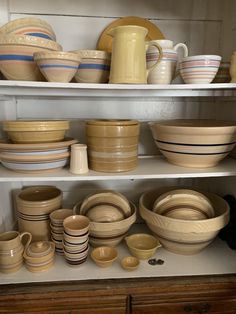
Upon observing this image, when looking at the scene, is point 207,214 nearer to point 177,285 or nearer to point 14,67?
point 177,285

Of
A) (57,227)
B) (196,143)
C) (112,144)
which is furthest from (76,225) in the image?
(196,143)

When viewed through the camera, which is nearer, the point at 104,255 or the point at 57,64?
the point at 57,64

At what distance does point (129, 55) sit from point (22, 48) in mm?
314

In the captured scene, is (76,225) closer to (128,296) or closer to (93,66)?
(128,296)

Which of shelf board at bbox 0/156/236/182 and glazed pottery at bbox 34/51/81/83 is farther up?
glazed pottery at bbox 34/51/81/83

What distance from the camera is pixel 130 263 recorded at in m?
0.97

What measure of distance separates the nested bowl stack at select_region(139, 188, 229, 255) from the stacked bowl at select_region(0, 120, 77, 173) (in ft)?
1.34

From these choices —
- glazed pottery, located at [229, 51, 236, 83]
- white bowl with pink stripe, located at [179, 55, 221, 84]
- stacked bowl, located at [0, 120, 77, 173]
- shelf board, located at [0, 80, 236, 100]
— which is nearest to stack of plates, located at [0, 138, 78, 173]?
stacked bowl, located at [0, 120, 77, 173]

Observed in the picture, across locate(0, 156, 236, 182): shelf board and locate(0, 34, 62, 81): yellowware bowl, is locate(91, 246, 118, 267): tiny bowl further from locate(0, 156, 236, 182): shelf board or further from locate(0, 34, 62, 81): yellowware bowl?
locate(0, 34, 62, 81): yellowware bowl

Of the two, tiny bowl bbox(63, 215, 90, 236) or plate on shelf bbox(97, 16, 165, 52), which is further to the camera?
plate on shelf bbox(97, 16, 165, 52)

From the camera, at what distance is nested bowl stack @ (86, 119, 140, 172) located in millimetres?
868

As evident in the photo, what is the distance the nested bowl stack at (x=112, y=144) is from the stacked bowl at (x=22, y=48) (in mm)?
251

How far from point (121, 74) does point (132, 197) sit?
65cm

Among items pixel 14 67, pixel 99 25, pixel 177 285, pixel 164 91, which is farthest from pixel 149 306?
pixel 99 25
